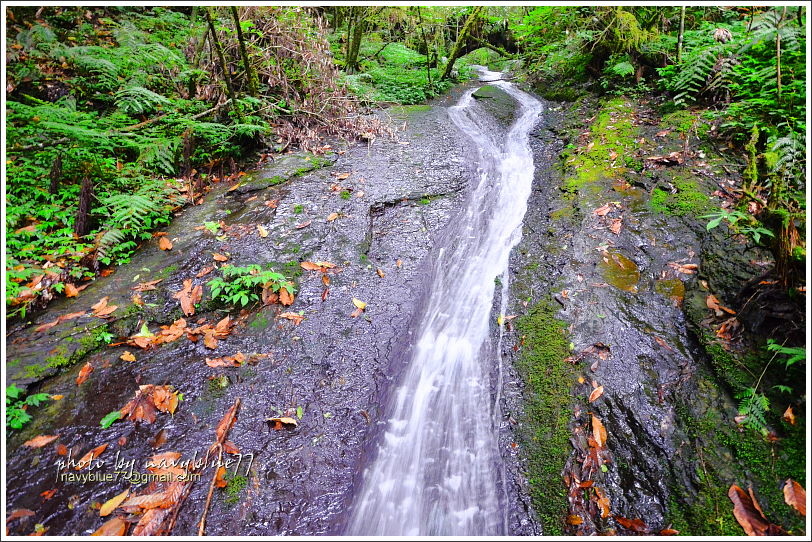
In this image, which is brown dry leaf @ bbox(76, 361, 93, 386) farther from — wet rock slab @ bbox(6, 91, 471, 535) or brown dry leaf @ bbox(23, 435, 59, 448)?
brown dry leaf @ bbox(23, 435, 59, 448)

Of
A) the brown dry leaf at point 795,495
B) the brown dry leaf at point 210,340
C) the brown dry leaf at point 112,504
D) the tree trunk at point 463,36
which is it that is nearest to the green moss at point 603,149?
the brown dry leaf at point 795,495

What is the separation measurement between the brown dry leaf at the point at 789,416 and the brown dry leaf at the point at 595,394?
1.08 metres

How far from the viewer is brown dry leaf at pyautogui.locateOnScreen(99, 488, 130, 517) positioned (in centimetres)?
244

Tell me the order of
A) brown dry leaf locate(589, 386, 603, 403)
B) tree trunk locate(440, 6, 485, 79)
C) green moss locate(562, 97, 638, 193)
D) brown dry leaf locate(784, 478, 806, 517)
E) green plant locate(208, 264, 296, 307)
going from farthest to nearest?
tree trunk locate(440, 6, 485, 79)
green moss locate(562, 97, 638, 193)
green plant locate(208, 264, 296, 307)
brown dry leaf locate(589, 386, 603, 403)
brown dry leaf locate(784, 478, 806, 517)

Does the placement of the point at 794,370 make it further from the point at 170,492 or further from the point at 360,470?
the point at 170,492

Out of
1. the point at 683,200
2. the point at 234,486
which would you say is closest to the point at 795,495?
the point at 683,200

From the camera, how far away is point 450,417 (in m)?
3.50

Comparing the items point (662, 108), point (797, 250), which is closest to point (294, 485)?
point (797, 250)

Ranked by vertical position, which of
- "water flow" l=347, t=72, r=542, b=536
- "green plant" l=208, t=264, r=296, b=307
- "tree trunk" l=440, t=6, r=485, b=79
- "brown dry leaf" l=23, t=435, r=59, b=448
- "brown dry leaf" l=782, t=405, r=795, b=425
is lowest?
"water flow" l=347, t=72, r=542, b=536

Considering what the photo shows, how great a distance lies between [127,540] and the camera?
222cm

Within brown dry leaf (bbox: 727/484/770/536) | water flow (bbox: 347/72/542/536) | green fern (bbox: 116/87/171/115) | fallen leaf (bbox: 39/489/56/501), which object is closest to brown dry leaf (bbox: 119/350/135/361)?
fallen leaf (bbox: 39/489/56/501)

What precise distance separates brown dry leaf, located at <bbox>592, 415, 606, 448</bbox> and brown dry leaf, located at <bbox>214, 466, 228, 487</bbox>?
2830 millimetres

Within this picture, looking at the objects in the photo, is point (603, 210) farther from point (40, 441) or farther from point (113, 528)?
point (40, 441)

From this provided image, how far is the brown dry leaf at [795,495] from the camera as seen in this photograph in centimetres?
209
